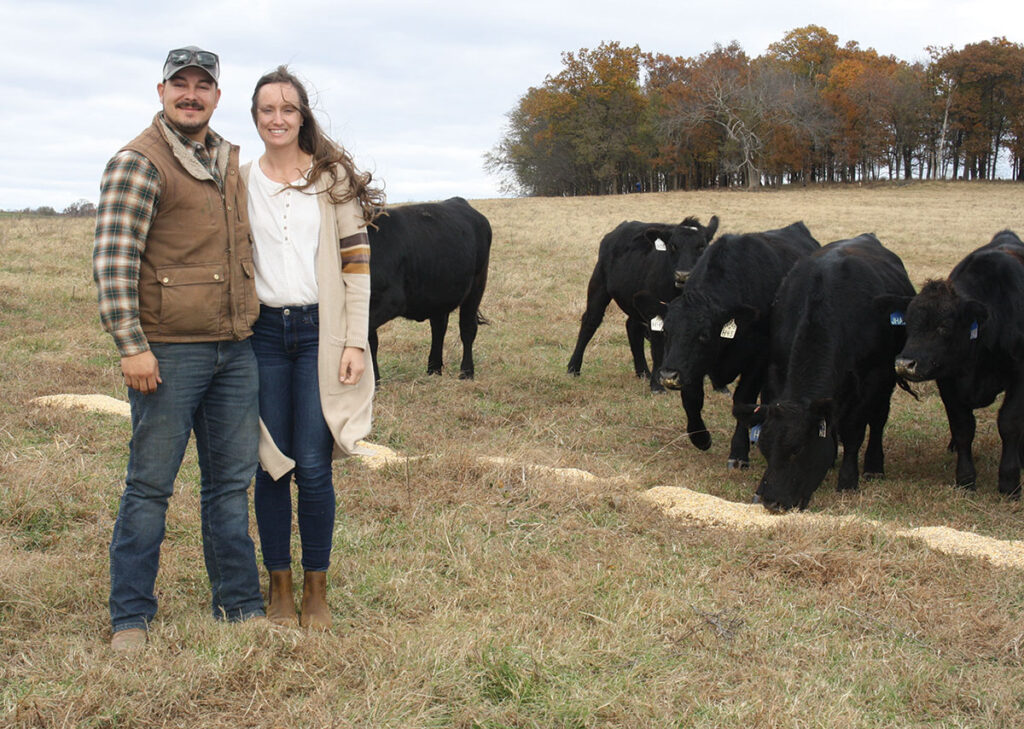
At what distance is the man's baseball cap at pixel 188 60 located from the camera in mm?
3500

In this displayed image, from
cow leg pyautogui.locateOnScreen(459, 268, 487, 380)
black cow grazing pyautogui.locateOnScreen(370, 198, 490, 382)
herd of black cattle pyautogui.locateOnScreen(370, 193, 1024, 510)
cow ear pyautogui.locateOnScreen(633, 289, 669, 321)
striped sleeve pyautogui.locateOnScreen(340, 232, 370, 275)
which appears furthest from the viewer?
cow leg pyautogui.locateOnScreen(459, 268, 487, 380)

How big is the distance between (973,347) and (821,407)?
5.28ft

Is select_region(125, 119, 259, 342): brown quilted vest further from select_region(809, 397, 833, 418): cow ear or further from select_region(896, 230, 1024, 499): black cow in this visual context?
select_region(896, 230, 1024, 499): black cow

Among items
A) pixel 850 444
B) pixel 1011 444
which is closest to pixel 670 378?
pixel 850 444

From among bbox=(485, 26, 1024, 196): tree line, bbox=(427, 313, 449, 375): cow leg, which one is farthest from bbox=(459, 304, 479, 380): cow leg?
bbox=(485, 26, 1024, 196): tree line

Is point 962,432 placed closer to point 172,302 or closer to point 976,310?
point 976,310

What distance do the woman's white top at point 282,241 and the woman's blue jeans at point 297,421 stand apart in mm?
73

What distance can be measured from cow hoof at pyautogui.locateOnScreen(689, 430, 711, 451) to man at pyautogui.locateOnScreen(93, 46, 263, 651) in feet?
16.8

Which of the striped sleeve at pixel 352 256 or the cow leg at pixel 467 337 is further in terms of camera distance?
the cow leg at pixel 467 337

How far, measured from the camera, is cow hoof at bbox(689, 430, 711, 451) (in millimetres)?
8148

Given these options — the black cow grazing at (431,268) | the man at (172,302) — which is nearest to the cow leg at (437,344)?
the black cow grazing at (431,268)

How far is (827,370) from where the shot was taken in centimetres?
669

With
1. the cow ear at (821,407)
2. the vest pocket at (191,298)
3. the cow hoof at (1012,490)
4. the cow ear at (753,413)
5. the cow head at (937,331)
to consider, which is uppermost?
the vest pocket at (191,298)

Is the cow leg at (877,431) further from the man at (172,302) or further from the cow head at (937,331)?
the man at (172,302)
